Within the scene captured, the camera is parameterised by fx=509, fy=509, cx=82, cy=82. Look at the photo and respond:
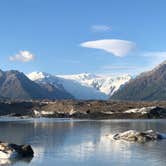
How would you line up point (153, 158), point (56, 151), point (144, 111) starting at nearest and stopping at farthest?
point (153, 158) → point (56, 151) → point (144, 111)

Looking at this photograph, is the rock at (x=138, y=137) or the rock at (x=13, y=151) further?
the rock at (x=138, y=137)

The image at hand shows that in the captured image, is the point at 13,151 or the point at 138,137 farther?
the point at 138,137

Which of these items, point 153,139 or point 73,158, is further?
point 153,139

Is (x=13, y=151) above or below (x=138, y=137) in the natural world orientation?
below

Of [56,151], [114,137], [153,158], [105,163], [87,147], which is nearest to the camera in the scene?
[105,163]

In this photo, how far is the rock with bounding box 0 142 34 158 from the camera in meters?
52.0

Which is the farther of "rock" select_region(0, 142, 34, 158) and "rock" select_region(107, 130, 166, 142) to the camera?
"rock" select_region(107, 130, 166, 142)

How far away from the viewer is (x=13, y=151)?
2082 inches

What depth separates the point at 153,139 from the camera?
75.9 meters

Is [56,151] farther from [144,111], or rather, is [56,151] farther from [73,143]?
[144,111]

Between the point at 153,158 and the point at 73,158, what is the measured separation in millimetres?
8533

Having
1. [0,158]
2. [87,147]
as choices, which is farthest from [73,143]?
[0,158]

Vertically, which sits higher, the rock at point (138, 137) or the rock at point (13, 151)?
the rock at point (138, 137)

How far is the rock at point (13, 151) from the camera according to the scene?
52.0m
